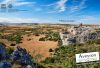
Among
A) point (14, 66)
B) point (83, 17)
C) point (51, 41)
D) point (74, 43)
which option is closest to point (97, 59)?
point (14, 66)

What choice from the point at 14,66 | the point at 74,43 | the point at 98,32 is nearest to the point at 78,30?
the point at 98,32

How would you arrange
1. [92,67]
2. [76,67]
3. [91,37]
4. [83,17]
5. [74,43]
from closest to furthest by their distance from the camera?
[92,67] → [76,67] → [74,43] → [91,37] → [83,17]

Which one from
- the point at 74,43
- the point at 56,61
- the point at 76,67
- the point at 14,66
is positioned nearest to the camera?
the point at 14,66

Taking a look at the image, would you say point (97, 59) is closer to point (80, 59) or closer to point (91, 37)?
point (80, 59)

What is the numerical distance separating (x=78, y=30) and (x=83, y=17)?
74.6 feet

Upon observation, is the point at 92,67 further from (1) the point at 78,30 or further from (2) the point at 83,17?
(2) the point at 83,17

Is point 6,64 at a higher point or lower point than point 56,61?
higher

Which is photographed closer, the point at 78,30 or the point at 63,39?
the point at 63,39

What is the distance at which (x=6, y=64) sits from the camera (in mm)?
17953

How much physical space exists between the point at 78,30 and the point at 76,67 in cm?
3468

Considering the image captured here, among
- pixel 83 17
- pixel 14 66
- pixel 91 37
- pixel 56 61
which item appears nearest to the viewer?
pixel 14 66

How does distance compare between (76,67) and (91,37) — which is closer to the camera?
(76,67)

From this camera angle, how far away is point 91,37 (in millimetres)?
59656

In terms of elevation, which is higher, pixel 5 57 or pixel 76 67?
pixel 5 57
